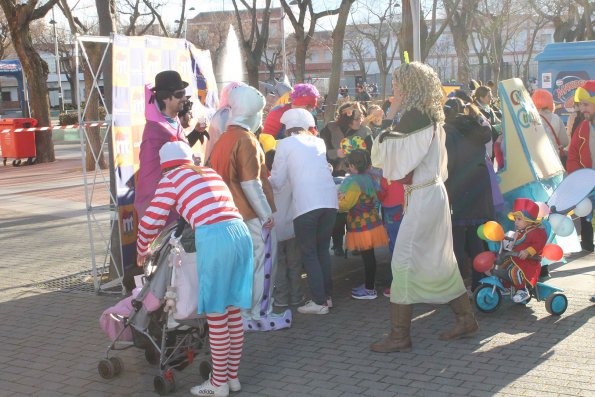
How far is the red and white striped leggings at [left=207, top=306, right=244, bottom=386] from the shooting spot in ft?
16.0

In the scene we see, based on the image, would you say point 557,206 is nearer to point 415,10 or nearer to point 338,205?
point 338,205

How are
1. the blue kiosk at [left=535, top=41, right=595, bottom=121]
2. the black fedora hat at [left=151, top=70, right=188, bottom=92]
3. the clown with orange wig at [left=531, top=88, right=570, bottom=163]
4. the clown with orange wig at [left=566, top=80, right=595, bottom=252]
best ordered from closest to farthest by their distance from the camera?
the black fedora hat at [left=151, top=70, right=188, bottom=92]
the clown with orange wig at [left=566, top=80, right=595, bottom=252]
the clown with orange wig at [left=531, top=88, right=570, bottom=163]
the blue kiosk at [left=535, top=41, right=595, bottom=121]

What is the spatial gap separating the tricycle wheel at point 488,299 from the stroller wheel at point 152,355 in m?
2.59

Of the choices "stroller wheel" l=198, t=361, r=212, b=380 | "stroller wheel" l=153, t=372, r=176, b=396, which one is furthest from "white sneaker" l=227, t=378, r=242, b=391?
"stroller wheel" l=153, t=372, r=176, b=396

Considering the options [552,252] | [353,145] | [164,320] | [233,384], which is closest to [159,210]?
[164,320]

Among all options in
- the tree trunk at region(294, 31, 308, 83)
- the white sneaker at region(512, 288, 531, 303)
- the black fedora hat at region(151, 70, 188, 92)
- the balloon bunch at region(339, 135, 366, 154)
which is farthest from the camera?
the tree trunk at region(294, 31, 308, 83)

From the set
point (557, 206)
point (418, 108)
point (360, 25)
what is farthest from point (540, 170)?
point (360, 25)

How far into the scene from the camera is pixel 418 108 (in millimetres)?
5586

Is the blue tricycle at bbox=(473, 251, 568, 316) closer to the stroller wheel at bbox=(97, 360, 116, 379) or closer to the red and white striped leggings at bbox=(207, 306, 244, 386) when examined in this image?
the red and white striped leggings at bbox=(207, 306, 244, 386)

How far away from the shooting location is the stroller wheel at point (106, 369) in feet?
17.5

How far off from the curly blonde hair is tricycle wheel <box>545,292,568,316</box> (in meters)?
1.82

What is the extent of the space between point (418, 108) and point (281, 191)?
1670mm

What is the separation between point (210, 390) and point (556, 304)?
9.74 ft

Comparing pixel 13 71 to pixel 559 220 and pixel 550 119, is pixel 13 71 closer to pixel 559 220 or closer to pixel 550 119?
pixel 550 119
